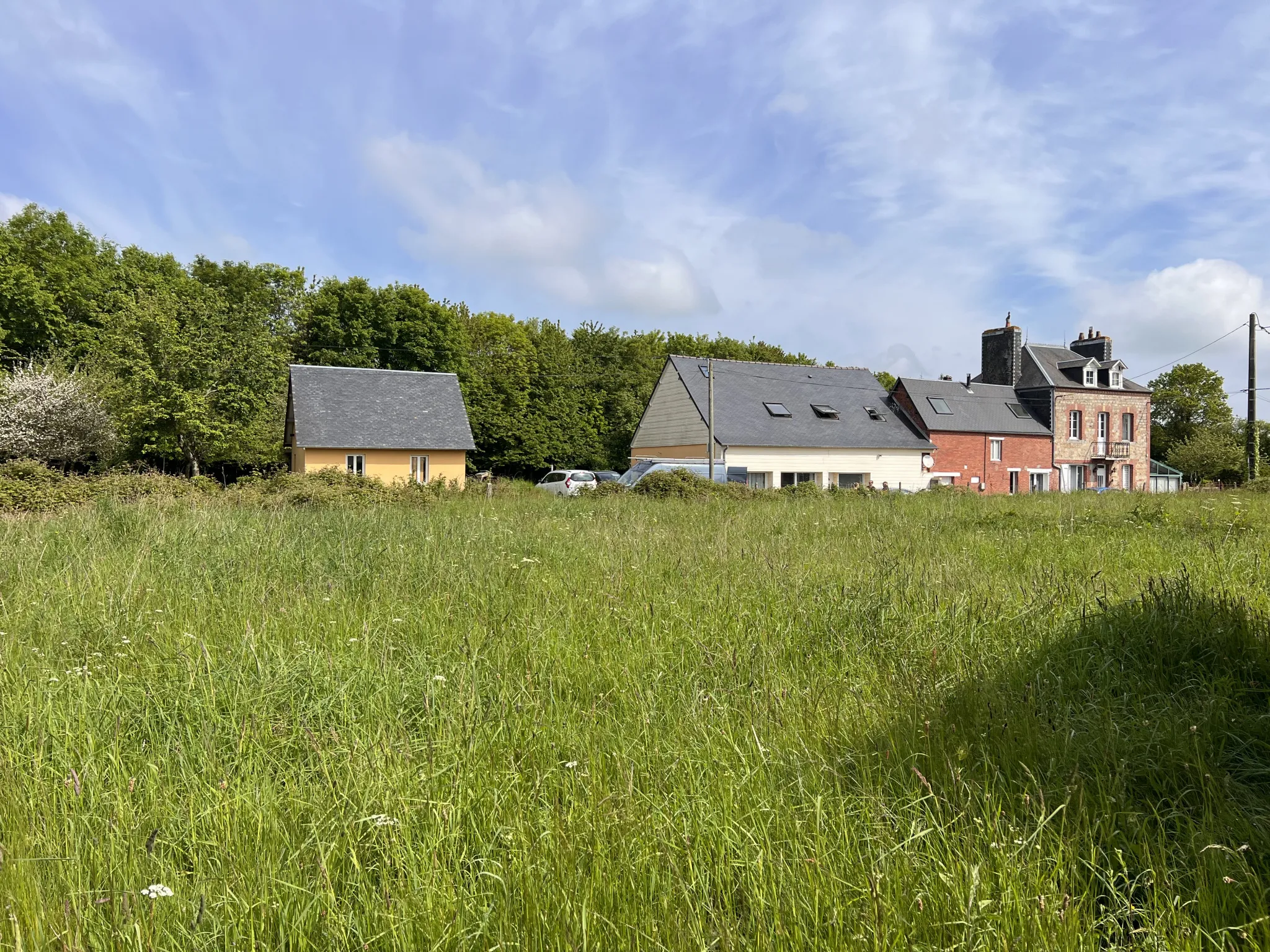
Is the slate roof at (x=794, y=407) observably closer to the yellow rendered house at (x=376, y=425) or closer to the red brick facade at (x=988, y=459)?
the red brick facade at (x=988, y=459)

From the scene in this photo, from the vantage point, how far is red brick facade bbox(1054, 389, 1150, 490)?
39.2 m

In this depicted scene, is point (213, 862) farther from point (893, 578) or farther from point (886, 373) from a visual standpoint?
point (886, 373)

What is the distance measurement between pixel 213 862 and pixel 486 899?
0.81m

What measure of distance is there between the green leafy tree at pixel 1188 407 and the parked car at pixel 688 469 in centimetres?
3554

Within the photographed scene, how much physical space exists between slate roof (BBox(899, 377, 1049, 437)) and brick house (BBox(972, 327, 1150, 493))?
123 centimetres

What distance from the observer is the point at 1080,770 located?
2.50m

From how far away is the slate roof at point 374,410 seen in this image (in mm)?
29672

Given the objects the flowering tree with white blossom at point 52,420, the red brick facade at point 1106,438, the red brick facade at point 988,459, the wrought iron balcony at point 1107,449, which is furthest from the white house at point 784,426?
the flowering tree with white blossom at point 52,420

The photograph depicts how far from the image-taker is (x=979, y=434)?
37250 millimetres

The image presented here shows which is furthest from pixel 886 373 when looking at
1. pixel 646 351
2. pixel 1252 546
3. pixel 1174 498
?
pixel 1252 546

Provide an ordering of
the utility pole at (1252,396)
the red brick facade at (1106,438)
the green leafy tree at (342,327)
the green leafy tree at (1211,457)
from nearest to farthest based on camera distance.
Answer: the utility pole at (1252,396), the red brick facade at (1106,438), the green leafy tree at (1211,457), the green leafy tree at (342,327)

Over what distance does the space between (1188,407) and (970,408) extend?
2358 centimetres

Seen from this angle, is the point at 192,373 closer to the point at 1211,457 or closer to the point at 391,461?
the point at 391,461

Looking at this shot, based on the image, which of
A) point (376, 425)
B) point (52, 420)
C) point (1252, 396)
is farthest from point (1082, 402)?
point (52, 420)
